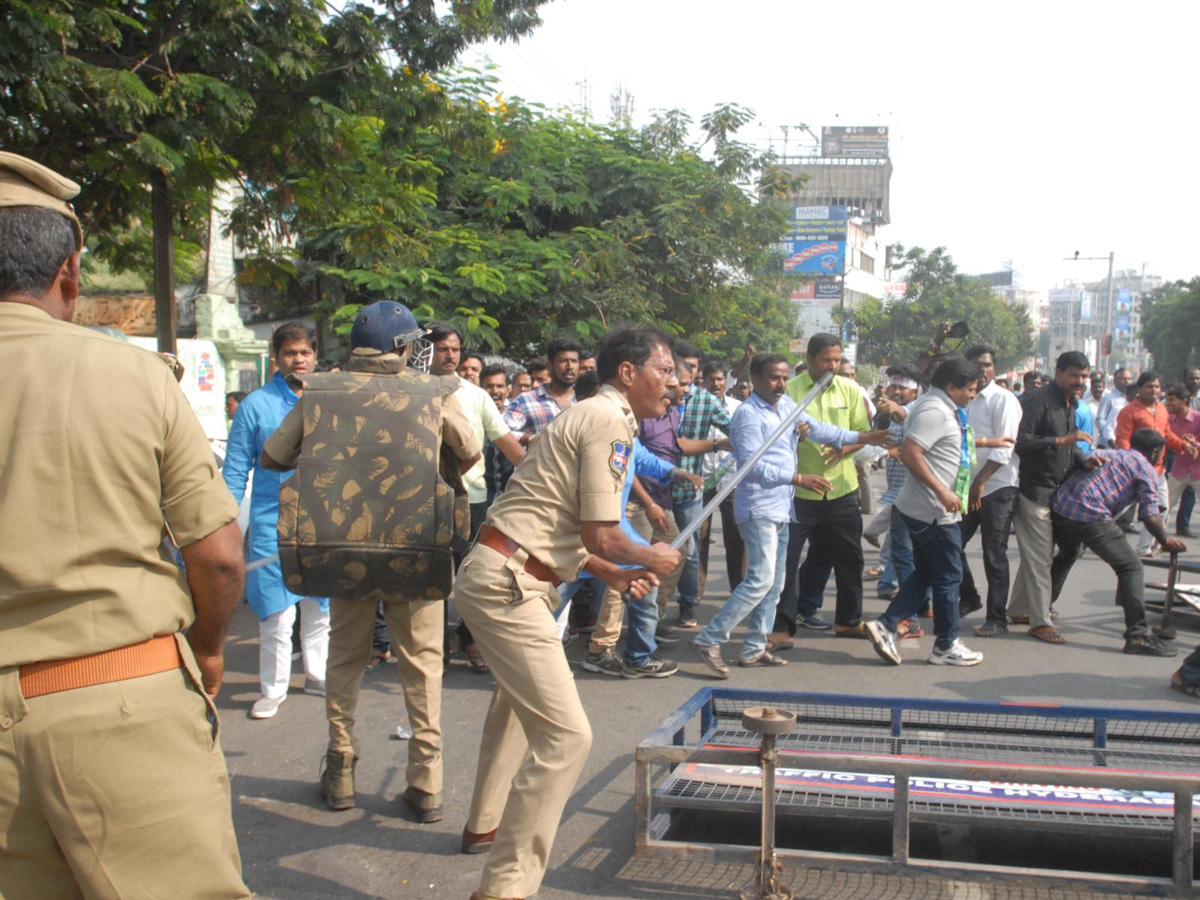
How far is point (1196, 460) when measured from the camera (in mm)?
11461

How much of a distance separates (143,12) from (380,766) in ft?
20.6

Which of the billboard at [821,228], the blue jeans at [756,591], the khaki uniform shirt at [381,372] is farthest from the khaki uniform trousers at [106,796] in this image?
the billboard at [821,228]

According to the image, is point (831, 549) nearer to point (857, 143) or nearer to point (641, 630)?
point (641, 630)

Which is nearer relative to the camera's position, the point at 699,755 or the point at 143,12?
the point at 699,755

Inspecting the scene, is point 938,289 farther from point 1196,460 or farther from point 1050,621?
point 1050,621

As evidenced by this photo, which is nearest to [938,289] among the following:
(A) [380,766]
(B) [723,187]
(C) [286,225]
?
(B) [723,187]

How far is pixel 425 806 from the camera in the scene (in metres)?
4.20

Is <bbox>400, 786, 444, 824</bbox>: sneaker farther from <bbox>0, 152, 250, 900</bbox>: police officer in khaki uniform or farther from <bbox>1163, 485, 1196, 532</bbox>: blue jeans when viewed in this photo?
<bbox>1163, 485, 1196, 532</bbox>: blue jeans

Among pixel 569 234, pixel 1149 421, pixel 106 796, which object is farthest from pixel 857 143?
pixel 106 796

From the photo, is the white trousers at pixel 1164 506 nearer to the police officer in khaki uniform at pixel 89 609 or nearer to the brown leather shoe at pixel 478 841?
the brown leather shoe at pixel 478 841

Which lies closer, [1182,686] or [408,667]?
[408,667]

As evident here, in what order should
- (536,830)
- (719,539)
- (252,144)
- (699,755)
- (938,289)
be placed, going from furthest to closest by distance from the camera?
(938,289) < (719,539) < (252,144) < (699,755) < (536,830)

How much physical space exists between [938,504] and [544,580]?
3721 millimetres

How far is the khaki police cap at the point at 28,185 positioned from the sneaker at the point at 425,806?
2773 millimetres
